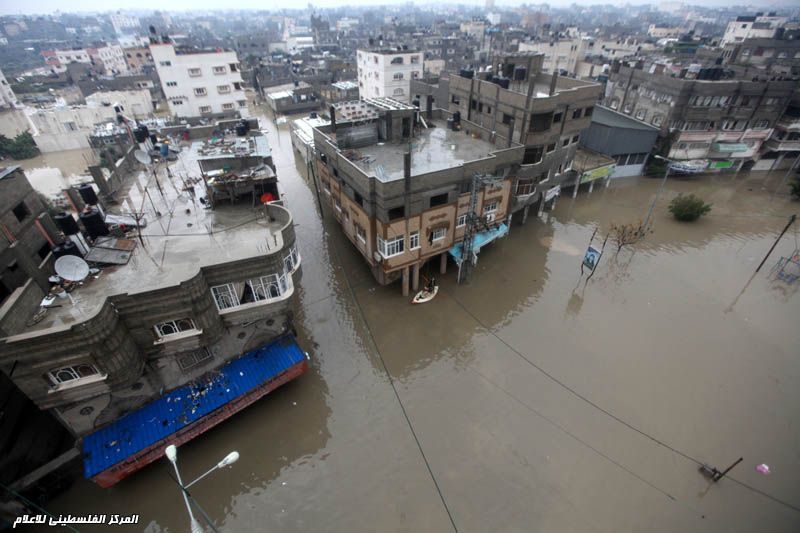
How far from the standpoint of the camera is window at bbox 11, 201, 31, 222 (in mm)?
16534

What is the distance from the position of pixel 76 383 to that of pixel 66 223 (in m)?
7.09

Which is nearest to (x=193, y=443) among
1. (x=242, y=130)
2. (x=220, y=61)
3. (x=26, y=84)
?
(x=242, y=130)

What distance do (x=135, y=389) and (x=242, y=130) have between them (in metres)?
22.2

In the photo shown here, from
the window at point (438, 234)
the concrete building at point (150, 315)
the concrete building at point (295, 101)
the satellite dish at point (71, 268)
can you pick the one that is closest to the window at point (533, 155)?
the window at point (438, 234)

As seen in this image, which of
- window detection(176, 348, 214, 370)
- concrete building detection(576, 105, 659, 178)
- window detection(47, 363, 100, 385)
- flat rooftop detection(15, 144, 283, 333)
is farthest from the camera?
Result: concrete building detection(576, 105, 659, 178)

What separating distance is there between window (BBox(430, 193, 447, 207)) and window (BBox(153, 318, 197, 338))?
1644 cm

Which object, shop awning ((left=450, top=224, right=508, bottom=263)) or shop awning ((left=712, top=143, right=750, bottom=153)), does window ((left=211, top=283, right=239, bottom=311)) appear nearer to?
shop awning ((left=450, top=224, right=508, bottom=263))

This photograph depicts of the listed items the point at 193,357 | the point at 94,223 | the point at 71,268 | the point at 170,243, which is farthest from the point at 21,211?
the point at 193,357

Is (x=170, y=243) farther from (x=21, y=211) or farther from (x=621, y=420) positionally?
(x=621, y=420)

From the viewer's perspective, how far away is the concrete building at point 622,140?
44.2m

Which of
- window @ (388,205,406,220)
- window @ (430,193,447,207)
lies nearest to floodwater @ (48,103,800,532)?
window @ (388,205,406,220)

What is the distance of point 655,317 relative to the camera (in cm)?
2681

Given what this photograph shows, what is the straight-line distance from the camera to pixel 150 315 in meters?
15.3

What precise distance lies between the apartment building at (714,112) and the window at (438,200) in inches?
1552
